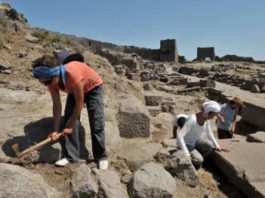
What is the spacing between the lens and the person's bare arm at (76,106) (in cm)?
432

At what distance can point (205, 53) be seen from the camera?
4741 centimetres

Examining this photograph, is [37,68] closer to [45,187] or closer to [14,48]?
[45,187]

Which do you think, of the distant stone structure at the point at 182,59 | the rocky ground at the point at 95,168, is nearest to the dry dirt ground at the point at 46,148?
the rocky ground at the point at 95,168

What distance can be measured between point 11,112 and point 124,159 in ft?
5.77

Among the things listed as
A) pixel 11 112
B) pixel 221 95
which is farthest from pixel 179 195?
pixel 221 95

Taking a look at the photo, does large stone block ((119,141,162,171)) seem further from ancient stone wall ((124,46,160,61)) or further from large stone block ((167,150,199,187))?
ancient stone wall ((124,46,160,61))

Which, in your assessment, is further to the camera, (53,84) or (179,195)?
(179,195)

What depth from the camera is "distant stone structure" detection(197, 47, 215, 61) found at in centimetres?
4697

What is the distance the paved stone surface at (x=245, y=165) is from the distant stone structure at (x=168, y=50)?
38.6 metres

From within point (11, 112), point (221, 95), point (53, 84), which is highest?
point (53, 84)

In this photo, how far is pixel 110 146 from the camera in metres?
5.34

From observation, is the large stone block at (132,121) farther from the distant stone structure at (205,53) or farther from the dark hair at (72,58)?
the distant stone structure at (205,53)

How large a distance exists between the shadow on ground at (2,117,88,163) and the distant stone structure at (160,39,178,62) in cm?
4009

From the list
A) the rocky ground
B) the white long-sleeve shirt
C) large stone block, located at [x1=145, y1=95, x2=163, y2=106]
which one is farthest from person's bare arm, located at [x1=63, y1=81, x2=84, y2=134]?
large stone block, located at [x1=145, y1=95, x2=163, y2=106]
